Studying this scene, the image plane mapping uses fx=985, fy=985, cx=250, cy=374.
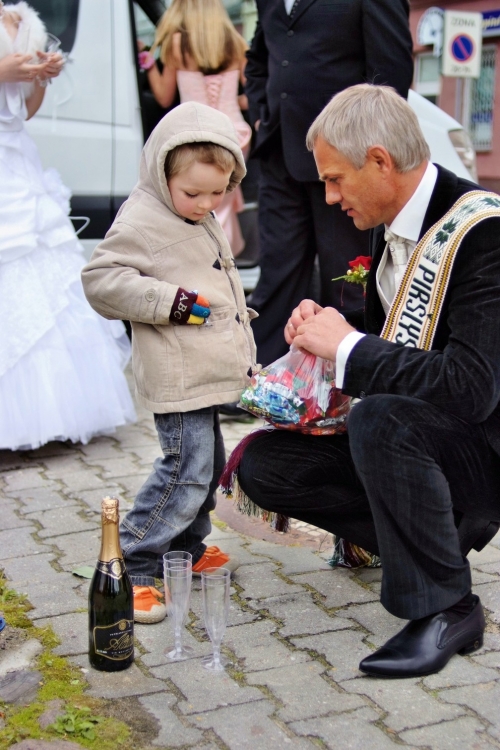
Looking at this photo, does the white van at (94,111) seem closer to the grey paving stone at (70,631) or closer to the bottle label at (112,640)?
the grey paving stone at (70,631)

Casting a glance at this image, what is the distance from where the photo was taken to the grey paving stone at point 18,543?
11.0ft

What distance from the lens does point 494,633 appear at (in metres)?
2.76

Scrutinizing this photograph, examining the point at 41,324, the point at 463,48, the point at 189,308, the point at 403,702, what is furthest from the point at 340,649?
the point at 463,48

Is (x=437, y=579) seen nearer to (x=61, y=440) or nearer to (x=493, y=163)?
(x=61, y=440)

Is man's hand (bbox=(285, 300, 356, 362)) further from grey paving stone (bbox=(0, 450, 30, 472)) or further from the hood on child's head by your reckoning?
grey paving stone (bbox=(0, 450, 30, 472))

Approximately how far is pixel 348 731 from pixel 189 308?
3.91ft

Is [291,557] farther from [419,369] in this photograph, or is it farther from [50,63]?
[50,63]

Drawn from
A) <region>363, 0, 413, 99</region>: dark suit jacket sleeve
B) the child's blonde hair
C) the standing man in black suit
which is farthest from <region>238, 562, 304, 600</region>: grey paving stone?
<region>363, 0, 413, 99</region>: dark suit jacket sleeve

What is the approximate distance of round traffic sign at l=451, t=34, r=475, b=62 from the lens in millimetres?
9508

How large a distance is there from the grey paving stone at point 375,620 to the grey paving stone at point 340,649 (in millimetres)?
46

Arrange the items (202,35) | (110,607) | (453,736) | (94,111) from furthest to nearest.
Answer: (202,35), (94,111), (110,607), (453,736)

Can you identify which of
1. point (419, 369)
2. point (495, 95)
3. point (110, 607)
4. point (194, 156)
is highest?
point (495, 95)

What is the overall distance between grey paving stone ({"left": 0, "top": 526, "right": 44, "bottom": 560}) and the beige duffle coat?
2.62ft

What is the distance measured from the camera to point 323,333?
106 inches
